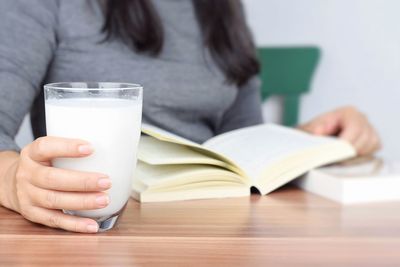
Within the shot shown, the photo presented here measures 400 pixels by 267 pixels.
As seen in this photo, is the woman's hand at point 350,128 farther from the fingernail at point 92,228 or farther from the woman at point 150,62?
the fingernail at point 92,228

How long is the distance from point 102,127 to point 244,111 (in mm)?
786

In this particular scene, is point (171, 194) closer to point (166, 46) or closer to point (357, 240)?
point (357, 240)

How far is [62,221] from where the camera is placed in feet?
1.78

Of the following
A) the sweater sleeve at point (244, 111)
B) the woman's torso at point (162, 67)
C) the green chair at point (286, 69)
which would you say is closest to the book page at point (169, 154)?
the woman's torso at point (162, 67)

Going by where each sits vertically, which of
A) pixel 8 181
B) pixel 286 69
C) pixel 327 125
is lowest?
pixel 286 69

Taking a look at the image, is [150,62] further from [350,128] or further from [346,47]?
[346,47]

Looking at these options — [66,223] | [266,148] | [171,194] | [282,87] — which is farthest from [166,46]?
[282,87]

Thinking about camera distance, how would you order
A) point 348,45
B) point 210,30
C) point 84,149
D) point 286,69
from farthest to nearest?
point 348,45 < point 286,69 < point 210,30 < point 84,149

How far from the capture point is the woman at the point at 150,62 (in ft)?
2.81

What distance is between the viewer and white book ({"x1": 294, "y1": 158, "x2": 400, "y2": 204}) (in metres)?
0.71

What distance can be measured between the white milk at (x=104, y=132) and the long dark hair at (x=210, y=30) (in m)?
0.50

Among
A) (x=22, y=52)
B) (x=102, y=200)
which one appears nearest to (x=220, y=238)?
(x=102, y=200)

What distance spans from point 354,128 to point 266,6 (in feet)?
3.92

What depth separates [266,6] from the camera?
2.13 meters
